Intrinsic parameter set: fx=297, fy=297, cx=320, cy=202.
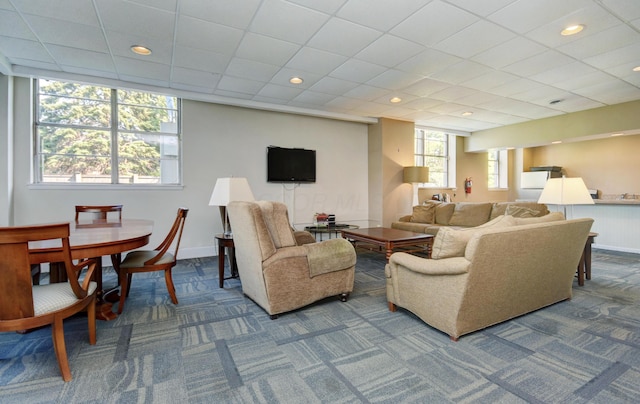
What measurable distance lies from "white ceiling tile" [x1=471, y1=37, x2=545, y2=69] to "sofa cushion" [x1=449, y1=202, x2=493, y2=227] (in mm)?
2489

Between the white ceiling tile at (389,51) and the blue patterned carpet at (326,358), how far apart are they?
2.68 m

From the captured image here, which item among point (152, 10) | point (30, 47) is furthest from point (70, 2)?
point (30, 47)

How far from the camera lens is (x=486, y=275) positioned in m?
2.09

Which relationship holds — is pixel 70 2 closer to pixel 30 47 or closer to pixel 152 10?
pixel 152 10

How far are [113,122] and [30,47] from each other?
4.27 ft

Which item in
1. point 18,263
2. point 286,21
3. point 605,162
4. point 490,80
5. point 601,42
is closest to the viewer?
point 18,263

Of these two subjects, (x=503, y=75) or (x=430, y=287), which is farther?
(x=503, y=75)

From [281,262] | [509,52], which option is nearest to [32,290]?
[281,262]

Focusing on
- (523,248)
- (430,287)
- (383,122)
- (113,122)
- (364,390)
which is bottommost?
(364,390)

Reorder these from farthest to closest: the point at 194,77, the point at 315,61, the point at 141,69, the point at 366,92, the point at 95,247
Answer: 1. the point at 366,92
2. the point at 194,77
3. the point at 141,69
4. the point at 315,61
5. the point at 95,247

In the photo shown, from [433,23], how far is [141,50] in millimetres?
3063

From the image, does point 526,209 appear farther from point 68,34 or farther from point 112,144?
point 112,144

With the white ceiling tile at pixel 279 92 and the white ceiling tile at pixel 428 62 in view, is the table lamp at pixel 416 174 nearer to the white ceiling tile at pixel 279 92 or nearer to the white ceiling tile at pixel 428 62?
the white ceiling tile at pixel 428 62

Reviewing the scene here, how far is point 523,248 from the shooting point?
222 centimetres
